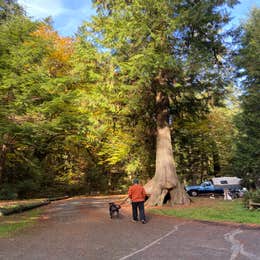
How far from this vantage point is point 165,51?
49.1ft

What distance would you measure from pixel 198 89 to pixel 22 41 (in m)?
9.39

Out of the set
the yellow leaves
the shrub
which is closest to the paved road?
the shrub

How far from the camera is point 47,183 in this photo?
30812 millimetres

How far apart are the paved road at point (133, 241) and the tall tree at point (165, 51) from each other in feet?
21.5

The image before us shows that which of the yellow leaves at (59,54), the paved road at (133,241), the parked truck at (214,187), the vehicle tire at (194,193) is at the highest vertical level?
the yellow leaves at (59,54)

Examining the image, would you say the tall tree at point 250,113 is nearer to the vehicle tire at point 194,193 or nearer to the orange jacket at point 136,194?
the vehicle tire at point 194,193

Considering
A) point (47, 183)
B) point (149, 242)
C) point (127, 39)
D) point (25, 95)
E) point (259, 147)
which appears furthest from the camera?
point (47, 183)

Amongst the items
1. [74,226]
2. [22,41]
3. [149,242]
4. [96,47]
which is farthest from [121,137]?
[149,242]

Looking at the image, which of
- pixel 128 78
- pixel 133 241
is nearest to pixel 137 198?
pixel 133 241

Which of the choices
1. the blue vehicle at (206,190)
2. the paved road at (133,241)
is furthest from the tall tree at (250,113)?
the paved road at (133,241)

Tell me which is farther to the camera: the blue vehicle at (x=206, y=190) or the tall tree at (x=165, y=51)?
the blue vehicle at (x=206, y=190)

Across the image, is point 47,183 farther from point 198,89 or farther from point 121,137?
point 198,89

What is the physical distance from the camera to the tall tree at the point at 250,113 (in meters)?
20.0

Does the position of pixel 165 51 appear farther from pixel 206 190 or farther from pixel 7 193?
pixel 206 190
